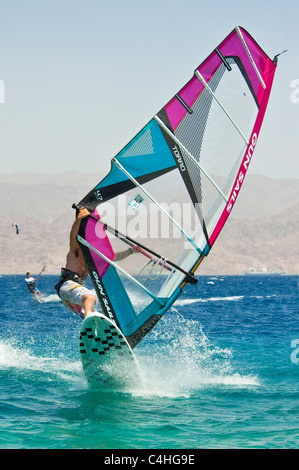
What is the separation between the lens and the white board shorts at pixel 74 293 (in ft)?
30.2

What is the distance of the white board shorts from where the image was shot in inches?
363

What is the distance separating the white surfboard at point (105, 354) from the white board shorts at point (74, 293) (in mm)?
573

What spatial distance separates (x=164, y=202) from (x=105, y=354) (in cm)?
271

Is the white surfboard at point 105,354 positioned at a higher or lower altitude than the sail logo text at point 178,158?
lower

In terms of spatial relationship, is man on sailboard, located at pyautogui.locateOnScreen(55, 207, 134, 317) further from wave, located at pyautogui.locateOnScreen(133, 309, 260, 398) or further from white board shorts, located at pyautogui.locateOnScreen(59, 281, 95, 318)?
wave, located at pyautogui.locateOnScreen(133, 309, 260, 398)

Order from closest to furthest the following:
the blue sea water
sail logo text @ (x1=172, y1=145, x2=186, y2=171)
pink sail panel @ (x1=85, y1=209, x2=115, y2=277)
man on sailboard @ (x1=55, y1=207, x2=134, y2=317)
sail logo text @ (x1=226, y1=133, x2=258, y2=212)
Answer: the blue sea water < man on sailboard @ (x1=55, y1=207, x2=134, y2=317) < pink sail panel @ (x1=85, y1=209, x2=115, y2=277) < sail logo text @ (x1=172, y1=145, x2=186, y2=171) < sail logo text @ (x1=226, y1=133, x2=258, y2=212)

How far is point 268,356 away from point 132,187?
7363mm

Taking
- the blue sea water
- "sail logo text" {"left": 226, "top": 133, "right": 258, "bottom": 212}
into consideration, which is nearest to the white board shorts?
the blue sea water

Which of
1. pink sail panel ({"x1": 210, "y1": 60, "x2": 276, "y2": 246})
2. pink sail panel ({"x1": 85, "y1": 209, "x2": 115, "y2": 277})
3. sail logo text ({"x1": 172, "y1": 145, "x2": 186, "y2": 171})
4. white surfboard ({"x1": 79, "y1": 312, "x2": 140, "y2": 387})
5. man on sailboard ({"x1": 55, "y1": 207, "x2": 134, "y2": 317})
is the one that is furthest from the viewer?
pink sail panel ({"x1": 210, "y1": 60, "x2": 276, "y2": 246})

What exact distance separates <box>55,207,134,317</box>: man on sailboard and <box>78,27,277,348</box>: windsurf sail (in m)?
0.12

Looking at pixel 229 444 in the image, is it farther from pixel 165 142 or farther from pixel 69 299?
pixel 165 142

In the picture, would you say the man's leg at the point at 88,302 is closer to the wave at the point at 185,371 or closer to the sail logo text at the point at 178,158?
the wave at the point at 185,371

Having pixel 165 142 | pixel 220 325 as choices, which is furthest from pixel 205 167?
pixel 220 325

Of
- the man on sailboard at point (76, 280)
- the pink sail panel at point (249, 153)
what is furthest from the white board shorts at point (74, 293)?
the pink sail panel at point (249, 153)
